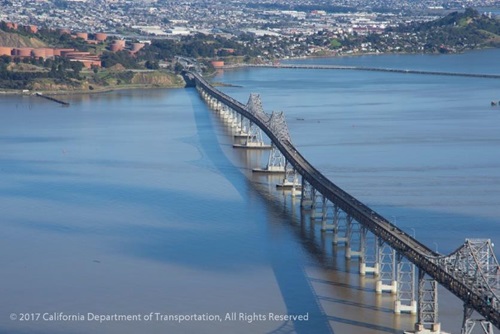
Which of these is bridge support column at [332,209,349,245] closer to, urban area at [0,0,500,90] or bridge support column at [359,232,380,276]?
bridge support column at [359,232,380,276]

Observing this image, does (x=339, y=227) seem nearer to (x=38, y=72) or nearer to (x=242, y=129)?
(x=242, y=129)

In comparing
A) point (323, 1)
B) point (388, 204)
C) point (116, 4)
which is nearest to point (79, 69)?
point (388, 204)

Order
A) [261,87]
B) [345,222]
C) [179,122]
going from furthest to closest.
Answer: [261,87]
[179,122]
[345,222]

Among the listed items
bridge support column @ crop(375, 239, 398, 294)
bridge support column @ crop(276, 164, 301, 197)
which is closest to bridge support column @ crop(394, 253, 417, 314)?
bridge support column @ crop(375, 239, 398, 294)

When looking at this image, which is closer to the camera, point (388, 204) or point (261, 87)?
point (388, 204)

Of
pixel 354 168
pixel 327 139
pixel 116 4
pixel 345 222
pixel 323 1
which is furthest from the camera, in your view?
pixel 323 1

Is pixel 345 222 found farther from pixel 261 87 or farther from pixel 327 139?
pixel 261 87

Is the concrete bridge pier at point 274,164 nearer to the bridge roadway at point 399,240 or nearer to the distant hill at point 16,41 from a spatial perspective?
the bridge roadway at point 399,240

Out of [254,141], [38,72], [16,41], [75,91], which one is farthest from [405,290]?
[16,41]
